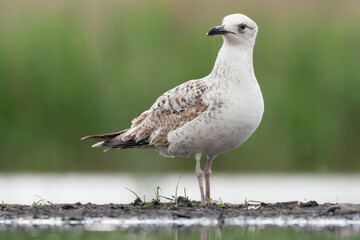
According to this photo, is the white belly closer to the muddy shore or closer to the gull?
the gull

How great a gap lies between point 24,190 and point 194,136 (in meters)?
4.41

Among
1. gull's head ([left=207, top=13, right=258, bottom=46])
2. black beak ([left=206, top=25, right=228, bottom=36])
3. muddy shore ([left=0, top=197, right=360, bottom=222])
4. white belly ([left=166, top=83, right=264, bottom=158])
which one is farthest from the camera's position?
gull's head ([left=207, top=13, right=258, bottom=46])

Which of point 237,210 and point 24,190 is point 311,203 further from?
point 24,190

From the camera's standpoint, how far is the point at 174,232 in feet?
23.0

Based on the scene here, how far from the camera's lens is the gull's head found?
8281 mm

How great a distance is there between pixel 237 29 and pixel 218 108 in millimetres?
754

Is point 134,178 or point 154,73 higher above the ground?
point 154,73

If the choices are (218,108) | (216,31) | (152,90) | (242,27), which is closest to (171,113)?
(218,108)

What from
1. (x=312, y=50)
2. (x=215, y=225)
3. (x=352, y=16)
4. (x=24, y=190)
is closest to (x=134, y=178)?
(x=24, y=190)

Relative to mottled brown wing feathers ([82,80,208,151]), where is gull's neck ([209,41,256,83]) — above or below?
above

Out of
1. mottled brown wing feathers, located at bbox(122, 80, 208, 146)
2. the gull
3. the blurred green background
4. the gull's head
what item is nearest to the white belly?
the gull

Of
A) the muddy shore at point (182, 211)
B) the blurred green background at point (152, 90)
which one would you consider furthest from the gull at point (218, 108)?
the blurred green background at point (152, 90)

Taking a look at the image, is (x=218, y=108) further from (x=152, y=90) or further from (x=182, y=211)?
(x=152, y=90)

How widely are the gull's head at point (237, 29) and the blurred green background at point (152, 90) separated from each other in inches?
185
